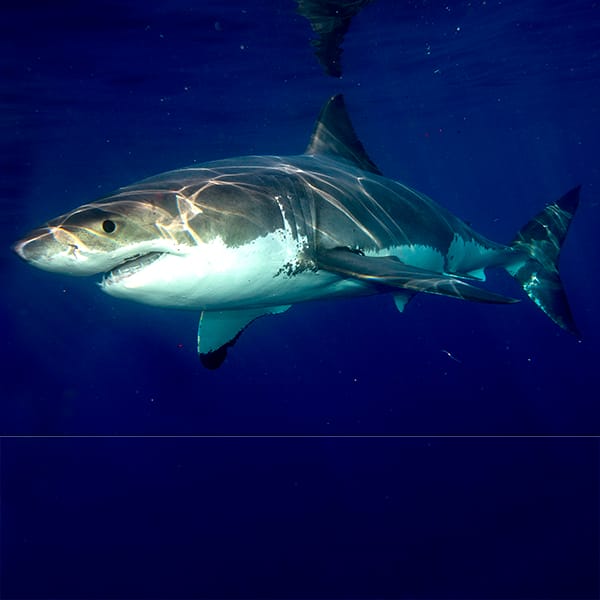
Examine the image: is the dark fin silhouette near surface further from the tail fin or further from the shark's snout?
the shark's snout

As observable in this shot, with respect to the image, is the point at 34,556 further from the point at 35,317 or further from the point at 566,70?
the point at 35,317

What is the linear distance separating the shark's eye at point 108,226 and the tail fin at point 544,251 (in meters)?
6.85

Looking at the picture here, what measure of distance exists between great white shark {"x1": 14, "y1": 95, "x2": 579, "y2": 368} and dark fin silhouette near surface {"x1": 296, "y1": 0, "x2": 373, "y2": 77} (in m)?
6.75

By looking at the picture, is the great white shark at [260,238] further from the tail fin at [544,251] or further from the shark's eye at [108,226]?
the tail fin at [544,251]

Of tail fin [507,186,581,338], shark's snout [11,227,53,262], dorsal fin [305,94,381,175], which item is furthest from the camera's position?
tail fin [507,186,581,338]

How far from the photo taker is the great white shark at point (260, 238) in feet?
11.9

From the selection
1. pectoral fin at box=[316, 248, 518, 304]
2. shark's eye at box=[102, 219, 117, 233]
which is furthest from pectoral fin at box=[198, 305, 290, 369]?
shark's eye at box=[102, 219, 117, 233]

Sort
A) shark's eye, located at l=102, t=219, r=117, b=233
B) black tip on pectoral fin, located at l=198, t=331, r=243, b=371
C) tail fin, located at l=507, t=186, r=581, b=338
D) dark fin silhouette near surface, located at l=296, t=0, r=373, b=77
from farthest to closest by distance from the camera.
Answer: dark fin silhouette near surface, located at l=296, t=0, r=373, b=77 < tail fin, located at l=507, t=186, r=581, b=338 < black tip on pectoral fin, located at l=198, t=331, r=243, b=371 < shark's eye, located at l=102, t=219, r=117, b=233

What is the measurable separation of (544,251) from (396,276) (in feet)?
19.0

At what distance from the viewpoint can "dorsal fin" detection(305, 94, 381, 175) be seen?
7.38 meters

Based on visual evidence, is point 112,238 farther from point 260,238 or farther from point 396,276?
point 396,276

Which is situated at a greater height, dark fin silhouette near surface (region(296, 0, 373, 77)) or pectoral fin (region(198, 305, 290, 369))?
dark fin silhouette near surface (region(296, 0, 373, 77))

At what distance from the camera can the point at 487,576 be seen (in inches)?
334

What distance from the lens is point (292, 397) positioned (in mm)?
35062
